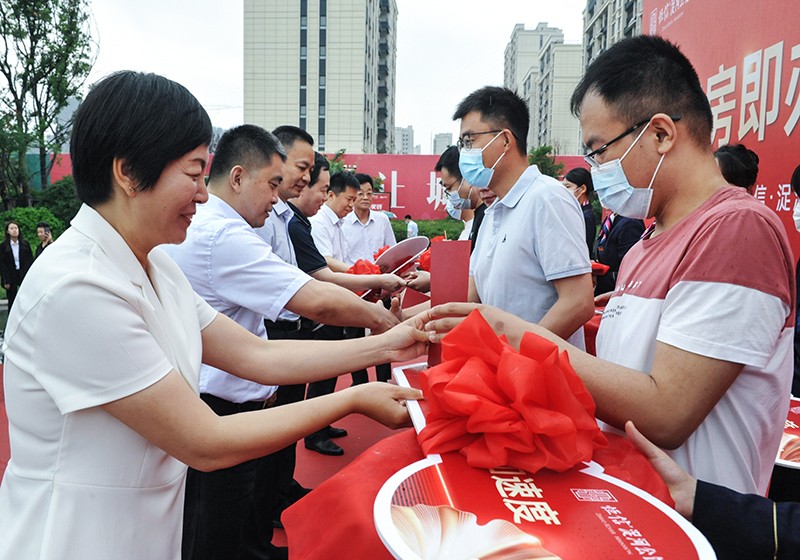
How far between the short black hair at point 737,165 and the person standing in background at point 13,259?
9.52 meters

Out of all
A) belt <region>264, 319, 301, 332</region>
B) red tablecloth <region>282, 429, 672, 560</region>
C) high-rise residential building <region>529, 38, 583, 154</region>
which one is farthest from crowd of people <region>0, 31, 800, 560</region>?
high-rise residential building <region>529, 38, 583, 154</region>

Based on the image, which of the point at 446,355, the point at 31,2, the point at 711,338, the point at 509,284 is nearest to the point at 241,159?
the point at 509,284

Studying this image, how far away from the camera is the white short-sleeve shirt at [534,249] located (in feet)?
6.71

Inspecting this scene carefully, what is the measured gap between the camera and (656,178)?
1308mm

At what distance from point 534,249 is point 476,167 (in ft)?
1.71

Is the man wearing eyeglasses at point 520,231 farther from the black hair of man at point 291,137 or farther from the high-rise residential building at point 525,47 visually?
the high-rise residential building at point 525,47

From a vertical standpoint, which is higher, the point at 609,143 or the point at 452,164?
the point at 452,164

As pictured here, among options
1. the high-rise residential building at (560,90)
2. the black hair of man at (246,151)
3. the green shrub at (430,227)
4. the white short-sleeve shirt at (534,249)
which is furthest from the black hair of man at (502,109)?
the high-rise residential building at (560,90)

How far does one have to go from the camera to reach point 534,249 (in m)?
2.12

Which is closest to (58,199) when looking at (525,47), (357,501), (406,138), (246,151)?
(246,151)

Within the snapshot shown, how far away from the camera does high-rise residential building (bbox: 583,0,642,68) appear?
33.8 meters

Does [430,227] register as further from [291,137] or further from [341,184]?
[291,137]

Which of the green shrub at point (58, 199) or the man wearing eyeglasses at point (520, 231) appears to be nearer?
the man wearing eyeglasses at point (520, 231)

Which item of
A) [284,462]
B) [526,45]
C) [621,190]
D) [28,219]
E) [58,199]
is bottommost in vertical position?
[284,462]
